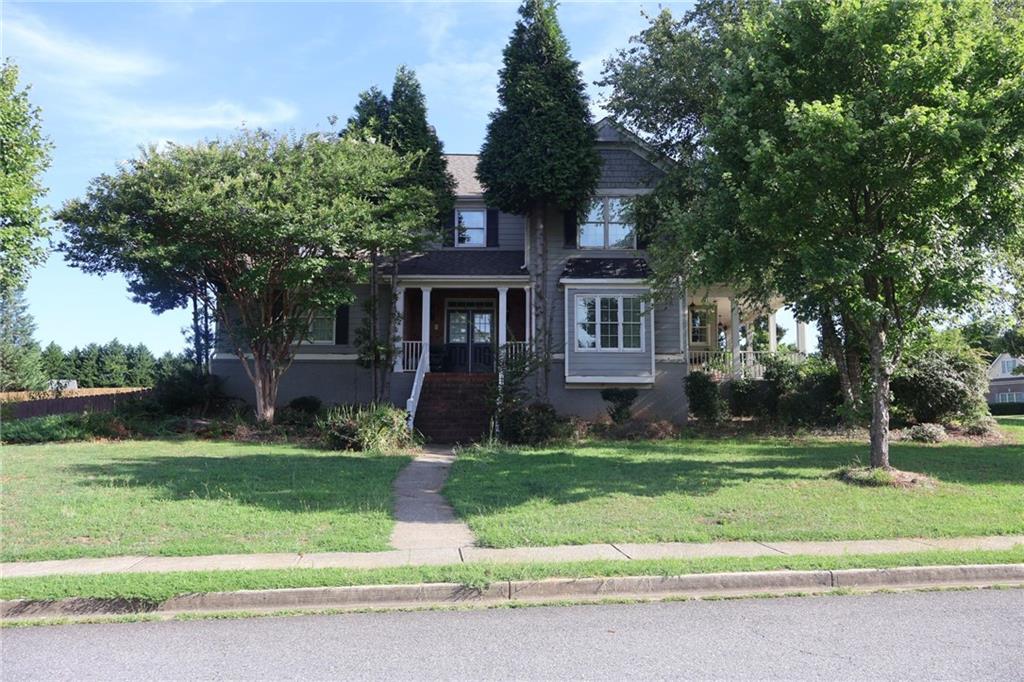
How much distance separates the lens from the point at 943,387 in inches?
708

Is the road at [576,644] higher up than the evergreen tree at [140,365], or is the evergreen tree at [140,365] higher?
the evergreen tree at [140,365]

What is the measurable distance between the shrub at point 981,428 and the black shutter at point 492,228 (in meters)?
14.1

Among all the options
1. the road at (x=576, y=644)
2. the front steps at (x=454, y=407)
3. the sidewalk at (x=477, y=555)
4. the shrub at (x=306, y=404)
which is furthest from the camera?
the shrub at (x=306, y=404)

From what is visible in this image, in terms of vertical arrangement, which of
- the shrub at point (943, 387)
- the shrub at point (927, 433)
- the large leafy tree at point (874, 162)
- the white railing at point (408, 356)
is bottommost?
the shrub at point (927, 433)

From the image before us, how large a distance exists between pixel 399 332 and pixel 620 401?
6.78m

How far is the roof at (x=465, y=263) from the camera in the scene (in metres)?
22.3

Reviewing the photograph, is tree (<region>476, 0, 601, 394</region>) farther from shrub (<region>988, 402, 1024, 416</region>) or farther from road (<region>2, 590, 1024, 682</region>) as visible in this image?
shrub (<region>988, 402, 1024, 416</region>)

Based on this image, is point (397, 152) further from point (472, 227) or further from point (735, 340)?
point (735, 340)

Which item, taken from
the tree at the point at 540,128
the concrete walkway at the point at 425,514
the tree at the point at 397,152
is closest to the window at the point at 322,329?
the tree at the point at 397,152

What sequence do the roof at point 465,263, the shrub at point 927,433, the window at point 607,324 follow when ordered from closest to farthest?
the shrub at point 927,433
the window at point 607,324
the roof at point 465,263

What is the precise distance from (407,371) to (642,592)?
51.2 ft

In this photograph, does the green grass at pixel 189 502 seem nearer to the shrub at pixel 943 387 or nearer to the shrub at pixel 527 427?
the shrub at pixel 527 427

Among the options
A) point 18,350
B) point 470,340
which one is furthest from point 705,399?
point 18,350

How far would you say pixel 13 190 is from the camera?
48.4ft
